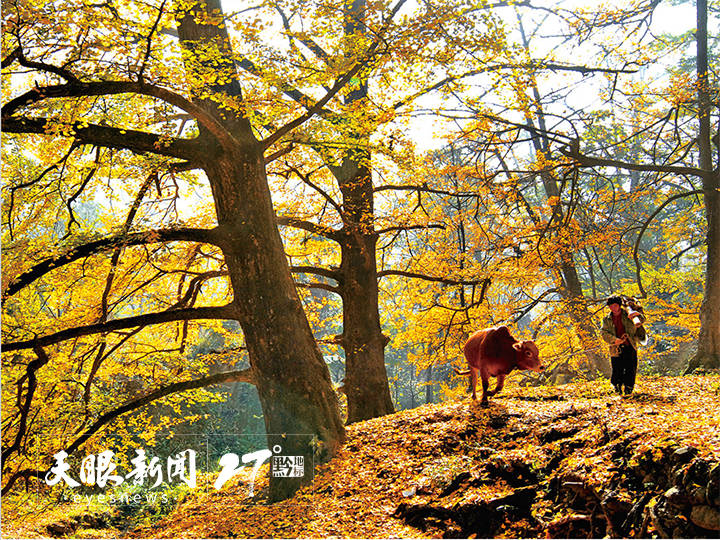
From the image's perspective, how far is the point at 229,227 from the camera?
22.3 feet

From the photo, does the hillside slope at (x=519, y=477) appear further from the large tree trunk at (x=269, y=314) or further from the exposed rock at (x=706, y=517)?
the large tree trunk at (x=269, y=314)

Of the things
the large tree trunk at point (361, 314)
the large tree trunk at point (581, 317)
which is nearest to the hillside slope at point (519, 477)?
the large tree trunk at point (361, 314)

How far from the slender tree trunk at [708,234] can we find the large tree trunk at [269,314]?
7037 millimetres

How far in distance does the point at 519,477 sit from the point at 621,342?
9.38 ft

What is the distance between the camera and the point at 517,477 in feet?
15.8

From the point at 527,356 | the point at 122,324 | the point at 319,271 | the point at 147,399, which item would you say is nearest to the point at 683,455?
the point at 527,356

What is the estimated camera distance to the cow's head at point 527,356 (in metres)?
6.25

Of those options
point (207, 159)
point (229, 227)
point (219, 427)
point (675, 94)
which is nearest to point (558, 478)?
point (229, 227)

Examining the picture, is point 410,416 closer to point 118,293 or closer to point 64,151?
point 118,293

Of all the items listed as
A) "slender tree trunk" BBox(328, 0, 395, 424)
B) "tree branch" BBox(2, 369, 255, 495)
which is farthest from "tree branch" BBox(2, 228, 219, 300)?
"slender tree trunk" BBox(328, 0, 395, 424)

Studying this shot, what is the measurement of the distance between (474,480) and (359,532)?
1.22 meters

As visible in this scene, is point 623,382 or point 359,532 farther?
point 623,382

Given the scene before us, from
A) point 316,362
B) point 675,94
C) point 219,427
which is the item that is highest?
point 675,94

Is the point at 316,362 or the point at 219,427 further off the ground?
the point at 316,362
